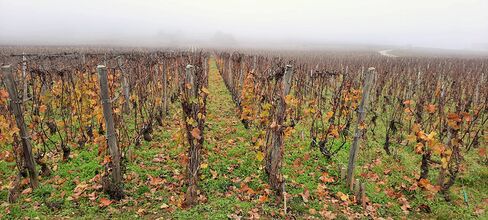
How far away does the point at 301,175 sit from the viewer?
5578 millimetres

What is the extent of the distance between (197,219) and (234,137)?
3622 mm

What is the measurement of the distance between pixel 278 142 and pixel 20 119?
12.9 feet

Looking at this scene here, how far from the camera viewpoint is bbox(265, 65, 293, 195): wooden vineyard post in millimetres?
4449

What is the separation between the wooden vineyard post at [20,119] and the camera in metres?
4.02

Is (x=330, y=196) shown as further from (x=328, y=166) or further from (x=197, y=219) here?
(x=197, y=219)

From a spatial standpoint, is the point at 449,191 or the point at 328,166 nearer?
the point at 449,191

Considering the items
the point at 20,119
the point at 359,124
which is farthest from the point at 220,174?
the point at 20,119

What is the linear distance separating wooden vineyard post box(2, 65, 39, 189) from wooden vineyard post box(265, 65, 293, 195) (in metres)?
3.73

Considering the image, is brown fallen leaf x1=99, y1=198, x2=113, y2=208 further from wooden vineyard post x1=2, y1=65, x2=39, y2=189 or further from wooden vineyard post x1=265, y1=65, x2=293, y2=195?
wooden vineyard post x1=265, y1=65, x2=293, y2=195

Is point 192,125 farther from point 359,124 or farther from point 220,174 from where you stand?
point 359,124

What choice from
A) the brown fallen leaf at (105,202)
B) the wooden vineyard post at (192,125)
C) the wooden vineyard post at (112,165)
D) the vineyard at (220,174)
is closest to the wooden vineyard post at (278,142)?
the vineyard at (220,174)

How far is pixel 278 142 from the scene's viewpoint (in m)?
4.82

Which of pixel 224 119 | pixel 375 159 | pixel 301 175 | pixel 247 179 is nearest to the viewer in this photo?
pixel 247 179

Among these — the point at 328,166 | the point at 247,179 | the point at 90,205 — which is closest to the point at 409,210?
the point at 328,166
